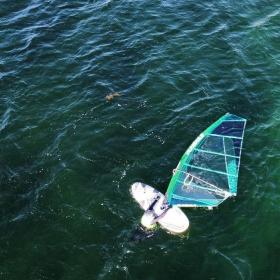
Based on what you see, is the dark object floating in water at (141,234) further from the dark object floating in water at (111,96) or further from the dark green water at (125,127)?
→ the dark object floating in water at (111,96)

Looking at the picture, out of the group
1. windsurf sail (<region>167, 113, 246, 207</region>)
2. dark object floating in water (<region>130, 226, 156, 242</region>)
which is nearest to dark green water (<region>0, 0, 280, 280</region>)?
dark object floating in water (<region>130, 226, 156, 242</region>)

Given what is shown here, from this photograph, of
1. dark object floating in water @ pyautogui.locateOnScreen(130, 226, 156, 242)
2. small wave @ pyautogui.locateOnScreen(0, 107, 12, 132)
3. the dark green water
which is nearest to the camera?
the dark green water

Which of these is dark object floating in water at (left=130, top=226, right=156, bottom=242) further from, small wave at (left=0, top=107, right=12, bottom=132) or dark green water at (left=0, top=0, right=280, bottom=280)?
small wave at (left=0, top=107, right=12, bottom=132)

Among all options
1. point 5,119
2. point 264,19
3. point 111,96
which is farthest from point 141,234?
point 264,19

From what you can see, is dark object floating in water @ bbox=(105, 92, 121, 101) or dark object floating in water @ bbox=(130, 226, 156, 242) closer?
dark object floating in water @ bbox=(130, 226, 156, 242)

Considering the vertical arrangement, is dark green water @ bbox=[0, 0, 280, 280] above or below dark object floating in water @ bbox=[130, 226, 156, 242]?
above

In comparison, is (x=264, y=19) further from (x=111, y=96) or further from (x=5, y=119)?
(x=5, y=119)

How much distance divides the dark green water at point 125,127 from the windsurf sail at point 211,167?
61cm

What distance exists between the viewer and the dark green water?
19453mm

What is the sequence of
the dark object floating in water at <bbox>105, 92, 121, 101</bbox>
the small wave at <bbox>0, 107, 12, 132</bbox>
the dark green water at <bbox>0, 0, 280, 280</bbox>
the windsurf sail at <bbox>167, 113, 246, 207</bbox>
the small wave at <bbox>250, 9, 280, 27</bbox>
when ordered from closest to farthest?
the dark green water at <bbox>0, 0, 280, 280</bbox> < the windsurf sail at <bbox>167, 113, 246, 207</bbox> < the small wave at <bbox>0, 107, 12, 132</bbox> < the dark object floating in water at <bbox>105, 92, 121, 101</bbox> < the small wave at <bbox>250, 9, 280, 27</bbox>

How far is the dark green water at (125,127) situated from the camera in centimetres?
1945

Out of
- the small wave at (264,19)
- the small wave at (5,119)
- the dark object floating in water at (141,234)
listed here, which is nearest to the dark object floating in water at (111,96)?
the small wave at (5,119)

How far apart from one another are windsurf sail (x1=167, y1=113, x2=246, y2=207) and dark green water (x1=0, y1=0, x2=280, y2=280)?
612mm

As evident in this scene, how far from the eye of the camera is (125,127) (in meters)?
25.5
